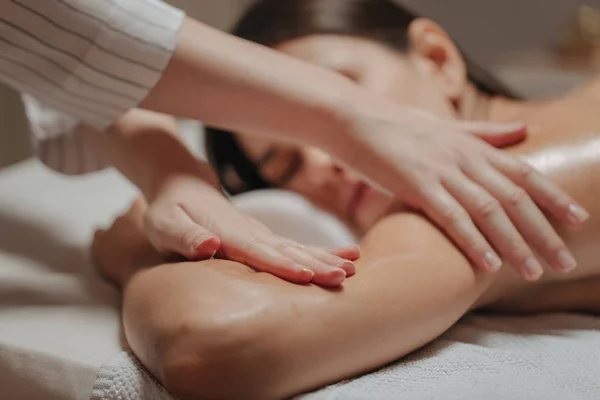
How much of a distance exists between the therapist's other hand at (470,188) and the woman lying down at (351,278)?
2 centimetres

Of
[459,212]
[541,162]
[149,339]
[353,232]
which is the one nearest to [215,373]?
[149,339]

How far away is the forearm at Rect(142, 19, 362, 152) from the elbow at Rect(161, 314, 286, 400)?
275 mm

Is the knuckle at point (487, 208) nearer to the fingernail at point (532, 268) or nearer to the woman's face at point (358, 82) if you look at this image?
the fingernail at point (532, 268)

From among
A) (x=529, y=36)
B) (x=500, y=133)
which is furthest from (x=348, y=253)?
(x=529, y=36)

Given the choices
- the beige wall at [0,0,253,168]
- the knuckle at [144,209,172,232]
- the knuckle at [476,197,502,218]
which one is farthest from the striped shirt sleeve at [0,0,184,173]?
the beige wall at [0,0,253,168]

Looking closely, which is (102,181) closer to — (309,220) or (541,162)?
(309,220)

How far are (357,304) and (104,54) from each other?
364 millimetres

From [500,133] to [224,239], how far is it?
1.11 ft

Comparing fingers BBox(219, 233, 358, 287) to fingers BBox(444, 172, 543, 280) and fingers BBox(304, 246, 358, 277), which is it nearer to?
fingers BBox(304, 246, 358, 277)

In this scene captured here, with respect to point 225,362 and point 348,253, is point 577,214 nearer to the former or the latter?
point 348,253

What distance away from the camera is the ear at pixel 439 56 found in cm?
110

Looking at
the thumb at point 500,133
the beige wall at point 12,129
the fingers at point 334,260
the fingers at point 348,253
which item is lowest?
the beige wall at point 12,129

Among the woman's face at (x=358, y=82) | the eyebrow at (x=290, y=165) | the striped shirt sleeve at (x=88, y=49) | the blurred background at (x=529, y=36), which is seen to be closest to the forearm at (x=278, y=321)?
the striped shirt sleeve at (x=88, y=49)

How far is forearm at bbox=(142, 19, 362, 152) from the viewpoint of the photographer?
0.73 m
